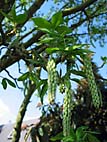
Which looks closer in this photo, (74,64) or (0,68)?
(74,64)

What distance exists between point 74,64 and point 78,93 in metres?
11.5

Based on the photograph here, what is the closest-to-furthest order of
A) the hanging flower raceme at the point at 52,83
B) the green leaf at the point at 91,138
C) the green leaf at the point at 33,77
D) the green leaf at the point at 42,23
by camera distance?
the hanging flower raceme at the point at 52,83, the green leaf at the point at 42,23, the green leaf at the point at 33,77, the green leaf at the point at 91,138

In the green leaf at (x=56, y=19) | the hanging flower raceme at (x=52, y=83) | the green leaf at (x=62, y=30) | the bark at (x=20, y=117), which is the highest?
the bark at (x=20, y=117)

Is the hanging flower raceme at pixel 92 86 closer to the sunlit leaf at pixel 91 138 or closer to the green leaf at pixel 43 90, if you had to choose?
the green leaf at pixel 43 90

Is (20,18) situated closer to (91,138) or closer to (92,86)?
(92,86)

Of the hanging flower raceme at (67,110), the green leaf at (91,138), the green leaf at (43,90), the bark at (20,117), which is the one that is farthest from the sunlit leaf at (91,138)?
the bark at (20,117)

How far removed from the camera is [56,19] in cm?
121

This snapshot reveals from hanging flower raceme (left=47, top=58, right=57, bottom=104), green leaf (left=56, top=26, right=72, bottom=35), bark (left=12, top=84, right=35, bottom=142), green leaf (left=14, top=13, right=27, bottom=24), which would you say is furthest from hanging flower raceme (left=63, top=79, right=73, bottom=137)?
bark (left=12, top=84, right=35, bottom=142)

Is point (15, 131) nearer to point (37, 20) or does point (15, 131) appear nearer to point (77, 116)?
point (77, 116)

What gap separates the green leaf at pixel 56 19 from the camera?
3.95 feet

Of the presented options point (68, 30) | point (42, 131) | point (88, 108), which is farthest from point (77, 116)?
point (68, 30)

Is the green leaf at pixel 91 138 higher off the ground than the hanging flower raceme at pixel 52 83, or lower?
lower

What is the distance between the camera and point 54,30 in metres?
1.22

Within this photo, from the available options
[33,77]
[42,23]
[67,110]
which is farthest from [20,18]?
[67,110]
